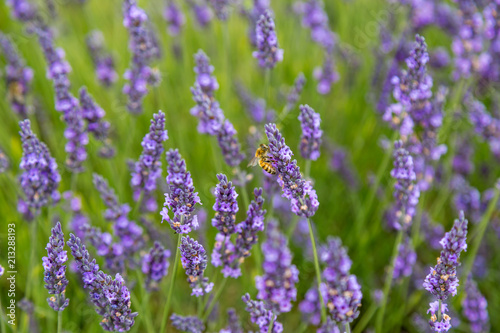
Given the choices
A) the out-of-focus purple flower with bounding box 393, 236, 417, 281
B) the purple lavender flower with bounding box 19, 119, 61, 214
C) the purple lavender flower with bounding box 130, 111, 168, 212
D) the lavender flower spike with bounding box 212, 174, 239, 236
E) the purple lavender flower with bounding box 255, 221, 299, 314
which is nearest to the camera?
the purple lavender flower with bounding box 255, 221, 299, 314

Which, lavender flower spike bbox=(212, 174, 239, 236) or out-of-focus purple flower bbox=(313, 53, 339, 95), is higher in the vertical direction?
out-of-focus purple flower bbox=(313, 53, 339, 95)

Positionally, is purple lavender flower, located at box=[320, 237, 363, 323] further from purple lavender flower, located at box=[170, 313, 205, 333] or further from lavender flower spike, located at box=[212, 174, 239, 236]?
purple lavender flower, located at box=[170, 313, 205, 333]

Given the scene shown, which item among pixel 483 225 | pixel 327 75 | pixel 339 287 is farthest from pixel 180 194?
pixel 327 75

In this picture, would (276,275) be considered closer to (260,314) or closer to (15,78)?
(260,314)

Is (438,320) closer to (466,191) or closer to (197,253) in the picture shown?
(197,253)

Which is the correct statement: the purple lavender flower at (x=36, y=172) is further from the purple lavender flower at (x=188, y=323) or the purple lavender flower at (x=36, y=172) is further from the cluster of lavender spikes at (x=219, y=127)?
the purple lavender flower at (x=188, y=323)

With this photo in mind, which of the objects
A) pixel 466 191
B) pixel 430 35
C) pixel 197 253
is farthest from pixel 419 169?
pixel 430 35

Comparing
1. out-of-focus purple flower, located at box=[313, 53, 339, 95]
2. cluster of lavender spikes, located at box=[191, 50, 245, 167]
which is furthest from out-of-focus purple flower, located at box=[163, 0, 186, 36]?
cluster of lavender spikes, located at box=[191, 50, 245, 167]
